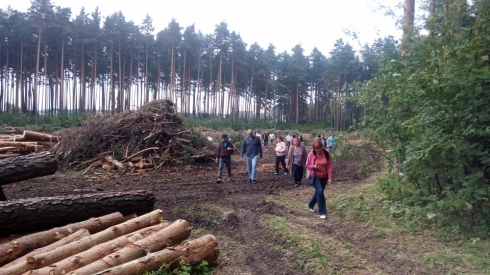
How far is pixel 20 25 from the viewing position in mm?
41062

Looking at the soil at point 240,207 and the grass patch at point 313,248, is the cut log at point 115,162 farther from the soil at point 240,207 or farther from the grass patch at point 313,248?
the grass patch at point 313,248

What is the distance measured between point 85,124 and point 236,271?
14366mm

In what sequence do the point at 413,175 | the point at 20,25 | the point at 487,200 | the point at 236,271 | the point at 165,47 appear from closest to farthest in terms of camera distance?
the point at 236,271 → the point at 487,200 → the point at 413,175 → the point at 20,25 → the point at 165,47

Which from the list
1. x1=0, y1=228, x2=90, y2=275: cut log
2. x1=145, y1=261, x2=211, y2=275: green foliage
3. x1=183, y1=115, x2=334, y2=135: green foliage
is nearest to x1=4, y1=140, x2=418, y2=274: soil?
x1=145, y1=261, x2=211, y2=275: green foliage

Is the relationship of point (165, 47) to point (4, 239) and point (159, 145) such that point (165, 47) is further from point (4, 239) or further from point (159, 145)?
point (4, 239)

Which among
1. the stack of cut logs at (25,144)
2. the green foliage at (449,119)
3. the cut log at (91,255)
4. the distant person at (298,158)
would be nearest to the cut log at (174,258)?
the cut log at (91,255)

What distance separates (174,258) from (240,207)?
4136 millimetres

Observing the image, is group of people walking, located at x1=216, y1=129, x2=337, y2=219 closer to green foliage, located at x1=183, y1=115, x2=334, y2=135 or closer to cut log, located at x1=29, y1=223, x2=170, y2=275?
cut log, located at x1=29, y1=223, x2=170, y2=275

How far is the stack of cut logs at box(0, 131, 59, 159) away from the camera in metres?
14.7

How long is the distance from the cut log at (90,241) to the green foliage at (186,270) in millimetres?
1091

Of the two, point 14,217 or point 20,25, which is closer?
point 14,217

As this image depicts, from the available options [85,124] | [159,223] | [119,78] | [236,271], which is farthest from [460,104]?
[119,78]

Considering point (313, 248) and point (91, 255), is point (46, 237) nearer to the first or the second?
point (91, 255)

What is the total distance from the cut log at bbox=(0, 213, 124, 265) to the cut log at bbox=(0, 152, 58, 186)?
2.73 metres
